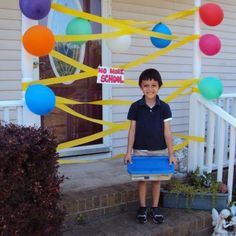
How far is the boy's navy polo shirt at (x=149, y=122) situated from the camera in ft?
11.6

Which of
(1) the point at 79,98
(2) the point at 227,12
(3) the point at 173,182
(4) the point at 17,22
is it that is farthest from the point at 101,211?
(2) the point at 227,12

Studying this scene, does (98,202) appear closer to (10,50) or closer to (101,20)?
(101,20)

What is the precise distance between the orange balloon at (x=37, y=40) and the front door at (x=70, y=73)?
72.6 inches

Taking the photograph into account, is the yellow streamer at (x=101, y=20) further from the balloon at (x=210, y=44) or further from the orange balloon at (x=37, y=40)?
the orange balloon at (x=37, y=40)

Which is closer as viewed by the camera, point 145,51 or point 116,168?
point 116,168

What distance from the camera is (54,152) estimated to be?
2783 millimetres

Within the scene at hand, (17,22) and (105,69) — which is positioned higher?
(17,22)

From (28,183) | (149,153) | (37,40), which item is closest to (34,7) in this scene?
(37,40)

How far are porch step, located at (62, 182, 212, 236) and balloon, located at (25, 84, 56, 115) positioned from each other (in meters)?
0.90

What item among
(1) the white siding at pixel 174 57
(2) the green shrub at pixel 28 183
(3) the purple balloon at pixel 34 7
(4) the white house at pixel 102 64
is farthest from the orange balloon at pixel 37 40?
(1) the white siding at pixel 174 57

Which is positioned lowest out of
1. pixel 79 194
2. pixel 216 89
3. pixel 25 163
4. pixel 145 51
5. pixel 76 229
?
pixel 76 229

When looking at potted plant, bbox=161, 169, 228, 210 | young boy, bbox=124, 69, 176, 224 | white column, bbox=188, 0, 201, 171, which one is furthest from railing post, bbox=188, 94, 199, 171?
young boy, bbox=124, 69, 176, 224

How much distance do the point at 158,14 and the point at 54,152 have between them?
12.0 feet

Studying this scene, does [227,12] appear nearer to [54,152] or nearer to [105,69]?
[105,69]
